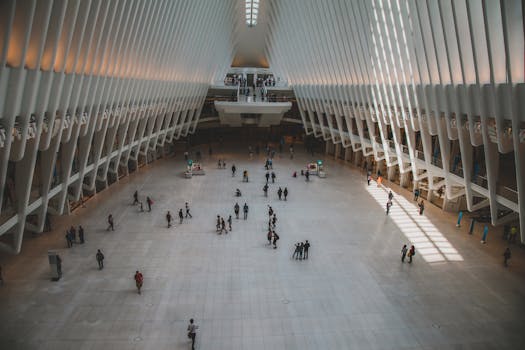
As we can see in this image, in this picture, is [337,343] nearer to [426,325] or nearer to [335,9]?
[426,325]

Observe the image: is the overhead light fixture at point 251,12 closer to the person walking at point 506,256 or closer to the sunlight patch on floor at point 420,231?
the sunlight patch on floor at point 420,231

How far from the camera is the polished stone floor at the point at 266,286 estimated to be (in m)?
10.0

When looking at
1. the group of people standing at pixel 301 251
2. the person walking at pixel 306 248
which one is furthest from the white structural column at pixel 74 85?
the person walking at pixel 306 248

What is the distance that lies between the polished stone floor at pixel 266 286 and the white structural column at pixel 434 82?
2631 mm

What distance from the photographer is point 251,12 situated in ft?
131

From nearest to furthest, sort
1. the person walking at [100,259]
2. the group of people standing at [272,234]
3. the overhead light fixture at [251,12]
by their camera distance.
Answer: the person walking at [100,259], the group of people standing at [272,234], the overhead light fixture at [251,12]

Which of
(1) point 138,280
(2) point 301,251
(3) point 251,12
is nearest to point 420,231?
→ (2) point 301,251

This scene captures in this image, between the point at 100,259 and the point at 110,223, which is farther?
the point at 110,223

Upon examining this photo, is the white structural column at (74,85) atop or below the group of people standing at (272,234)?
atop

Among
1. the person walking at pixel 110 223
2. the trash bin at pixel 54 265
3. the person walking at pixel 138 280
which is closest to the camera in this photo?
the person walking at pixel 138 280

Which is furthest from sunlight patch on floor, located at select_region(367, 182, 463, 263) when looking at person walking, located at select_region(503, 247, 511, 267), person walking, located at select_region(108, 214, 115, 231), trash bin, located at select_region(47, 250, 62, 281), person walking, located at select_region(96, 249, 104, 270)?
trash bin, located at select_region(47, 250, 62, 281)

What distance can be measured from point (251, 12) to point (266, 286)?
114 feet

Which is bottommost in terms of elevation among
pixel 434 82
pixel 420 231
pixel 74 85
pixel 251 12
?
pixel 420 231

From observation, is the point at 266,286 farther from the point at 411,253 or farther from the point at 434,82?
the point at 434,82
